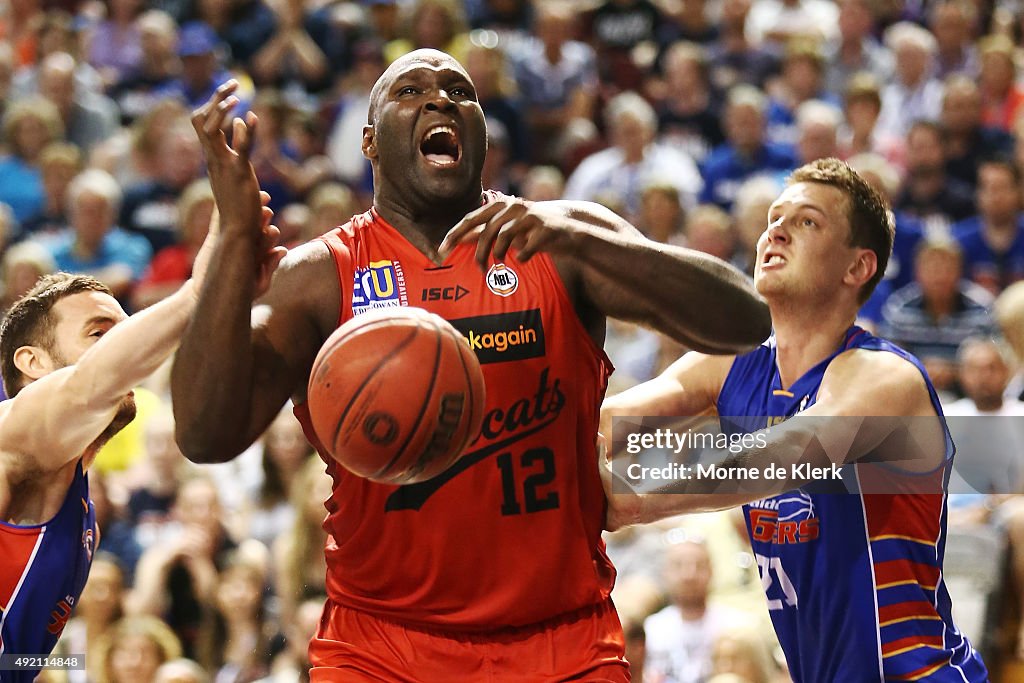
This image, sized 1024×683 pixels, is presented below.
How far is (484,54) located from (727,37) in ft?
6.27

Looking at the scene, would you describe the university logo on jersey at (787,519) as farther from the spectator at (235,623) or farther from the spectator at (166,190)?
the spectator at (166,190)

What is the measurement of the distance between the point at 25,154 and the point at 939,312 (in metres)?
6.72

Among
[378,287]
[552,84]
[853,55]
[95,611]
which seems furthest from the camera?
[552,84]

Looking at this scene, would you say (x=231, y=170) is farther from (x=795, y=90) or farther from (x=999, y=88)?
(x=999, y=88)

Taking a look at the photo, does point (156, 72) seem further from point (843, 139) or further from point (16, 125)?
point (843, 139)

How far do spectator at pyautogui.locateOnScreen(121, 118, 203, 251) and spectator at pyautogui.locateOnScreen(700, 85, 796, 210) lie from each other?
3623 millimetres

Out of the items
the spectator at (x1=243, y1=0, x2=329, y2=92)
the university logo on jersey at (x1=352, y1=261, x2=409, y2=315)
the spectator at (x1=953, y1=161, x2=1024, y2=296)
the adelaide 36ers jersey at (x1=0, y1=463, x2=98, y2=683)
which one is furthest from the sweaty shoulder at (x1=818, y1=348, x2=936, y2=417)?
the spectator at (x1=243, y1=0, x2=329, y2=92)

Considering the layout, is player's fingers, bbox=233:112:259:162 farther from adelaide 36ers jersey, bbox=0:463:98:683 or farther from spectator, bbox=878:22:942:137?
spectator, bbox=878:22:942:137


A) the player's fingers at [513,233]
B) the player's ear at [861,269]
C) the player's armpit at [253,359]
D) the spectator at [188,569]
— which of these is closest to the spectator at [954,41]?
the player's ear at [861,269]

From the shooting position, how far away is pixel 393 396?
11.6 feet

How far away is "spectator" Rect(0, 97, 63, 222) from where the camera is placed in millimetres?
10617

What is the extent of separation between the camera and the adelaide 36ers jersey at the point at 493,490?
3908 mm

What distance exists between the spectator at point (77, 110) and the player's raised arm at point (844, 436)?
26.1 feet

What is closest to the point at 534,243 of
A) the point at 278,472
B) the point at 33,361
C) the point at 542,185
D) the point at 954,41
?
the point at 33,361
